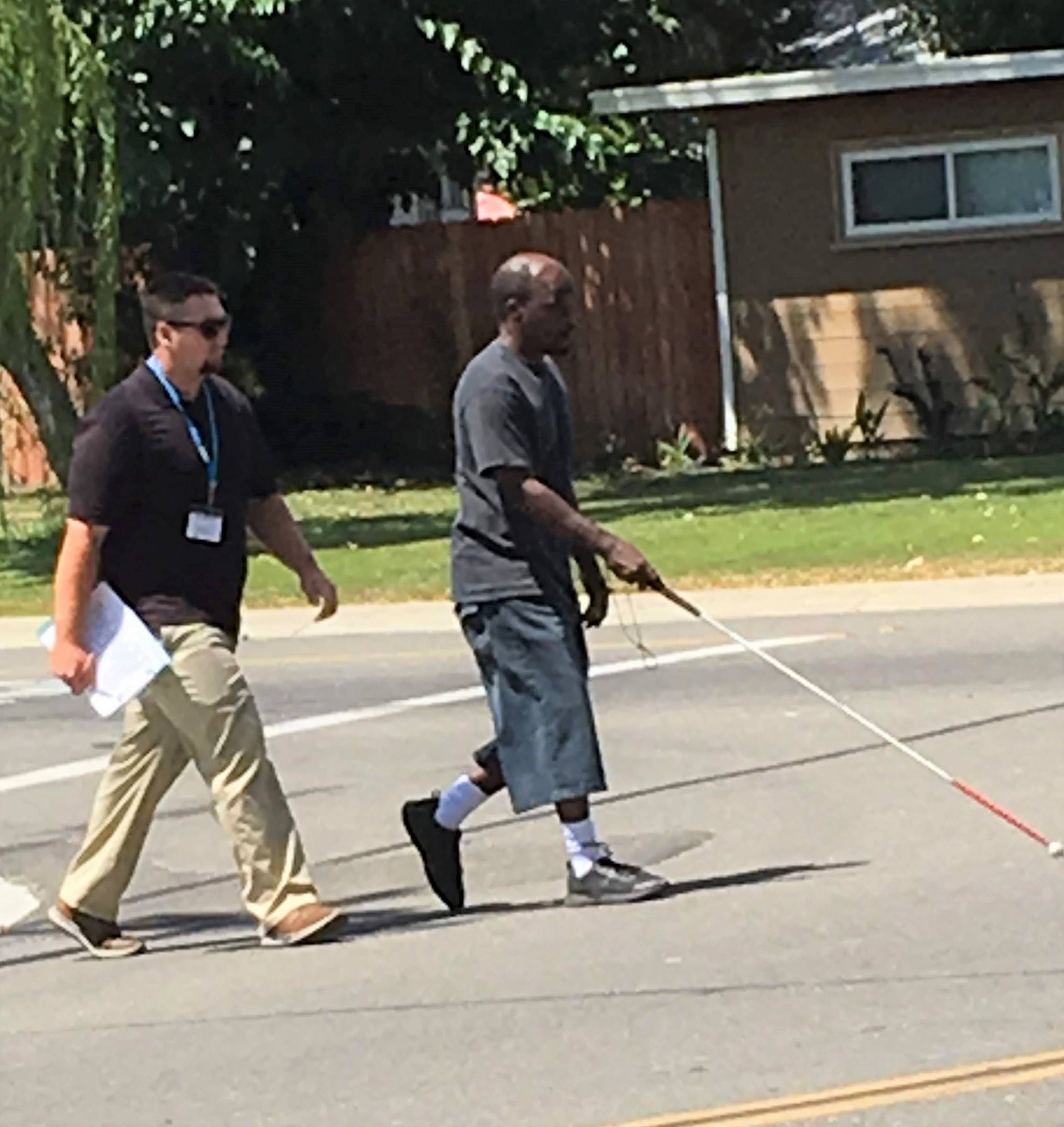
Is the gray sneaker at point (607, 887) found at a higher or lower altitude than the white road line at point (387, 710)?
higher

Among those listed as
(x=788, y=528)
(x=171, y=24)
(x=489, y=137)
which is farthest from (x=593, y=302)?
(x=788, y=528)

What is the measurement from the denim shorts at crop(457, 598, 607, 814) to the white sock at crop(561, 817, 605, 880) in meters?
0.15

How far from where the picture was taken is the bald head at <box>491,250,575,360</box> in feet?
27.9

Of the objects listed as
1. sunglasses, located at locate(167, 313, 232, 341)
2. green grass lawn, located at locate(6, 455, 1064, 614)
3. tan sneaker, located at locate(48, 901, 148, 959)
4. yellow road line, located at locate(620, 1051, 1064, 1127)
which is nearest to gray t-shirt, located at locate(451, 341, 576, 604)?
sunglasses, located at locate(167, 313, 232, 341)

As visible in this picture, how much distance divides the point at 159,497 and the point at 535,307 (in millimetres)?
1215

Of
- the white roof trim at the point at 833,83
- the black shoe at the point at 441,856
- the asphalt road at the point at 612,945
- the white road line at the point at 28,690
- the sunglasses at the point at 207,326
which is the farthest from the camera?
the white roof trim at the point at 833,83

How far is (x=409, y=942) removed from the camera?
8.41 metres

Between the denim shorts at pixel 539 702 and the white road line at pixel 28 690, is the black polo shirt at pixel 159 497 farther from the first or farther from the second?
the white road line at pixel 28 690

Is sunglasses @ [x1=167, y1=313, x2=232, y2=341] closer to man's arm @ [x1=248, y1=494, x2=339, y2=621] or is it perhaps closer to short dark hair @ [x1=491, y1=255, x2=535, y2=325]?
man's arm @ [x1=248, y1=494, x2=339, y2=621]

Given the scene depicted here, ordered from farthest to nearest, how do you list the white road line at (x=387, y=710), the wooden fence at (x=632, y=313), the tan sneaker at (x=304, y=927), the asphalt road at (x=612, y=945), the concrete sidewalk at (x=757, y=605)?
1. the wooden fence at (x=632, y=313)
2. the concrete sidewalk at (x=757, y=605)
3. the white road line at (x=387, y=710)
4. the tan sneaker at (x=304, y=927)
5. the asphalt road at (x=612, y=945)

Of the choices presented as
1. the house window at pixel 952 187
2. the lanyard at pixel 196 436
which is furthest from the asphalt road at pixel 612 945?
the house window at pixel 952 187

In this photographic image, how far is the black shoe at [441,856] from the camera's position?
8.91 metres

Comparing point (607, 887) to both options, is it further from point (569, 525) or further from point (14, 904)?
point (14, 904)

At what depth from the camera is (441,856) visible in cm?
891
